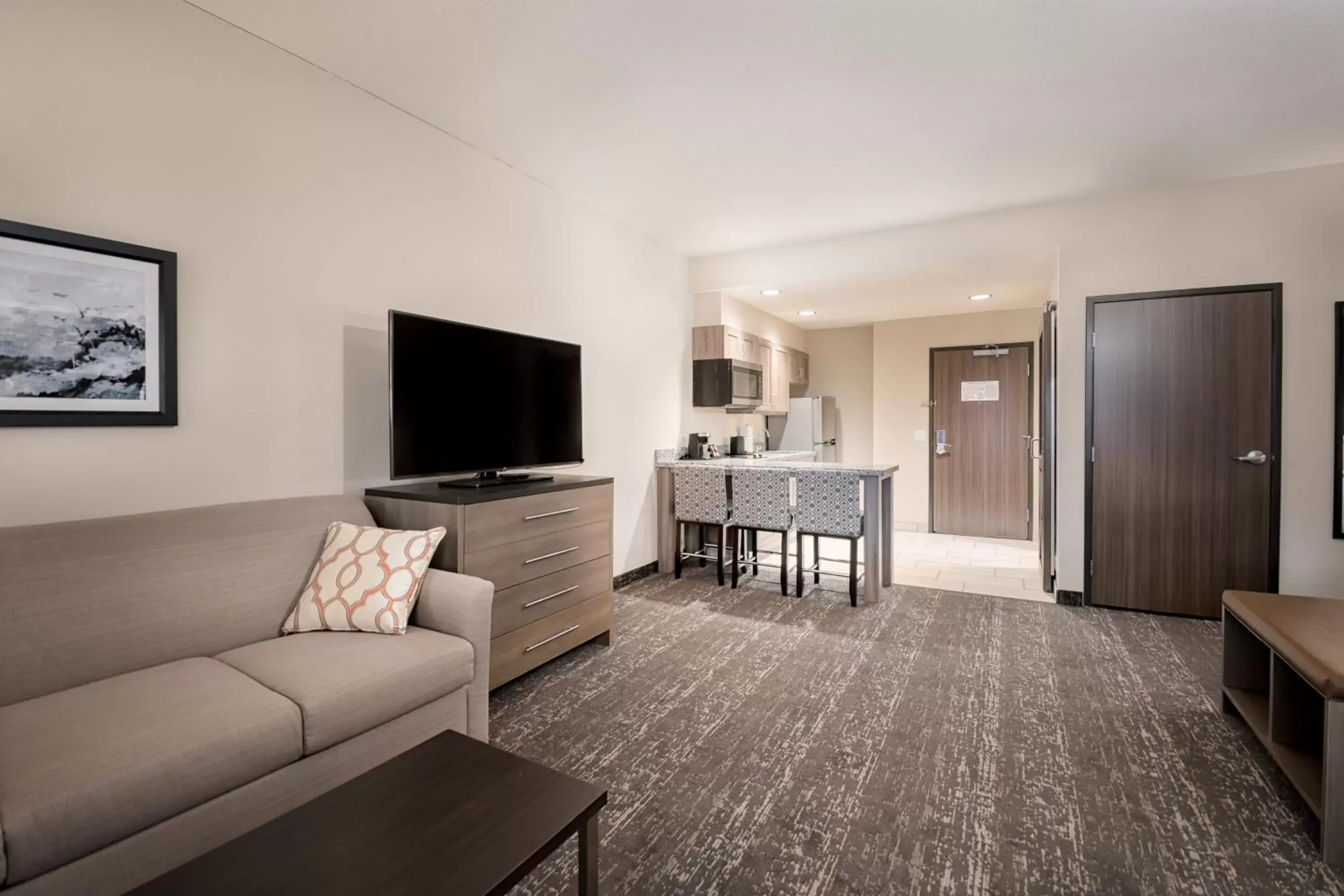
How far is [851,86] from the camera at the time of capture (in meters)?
2.68

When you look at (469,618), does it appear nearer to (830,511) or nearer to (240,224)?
(240,224)

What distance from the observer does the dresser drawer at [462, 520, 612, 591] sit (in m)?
2.52

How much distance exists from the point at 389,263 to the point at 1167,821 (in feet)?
11.7

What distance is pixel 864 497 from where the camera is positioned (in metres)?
4.16

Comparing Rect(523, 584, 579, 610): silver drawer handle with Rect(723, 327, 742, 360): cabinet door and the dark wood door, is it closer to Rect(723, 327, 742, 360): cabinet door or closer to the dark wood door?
Rect(723, 327, 742, 360): cabinet door

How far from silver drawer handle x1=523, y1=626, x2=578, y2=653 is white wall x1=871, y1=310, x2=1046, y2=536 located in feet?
15.6

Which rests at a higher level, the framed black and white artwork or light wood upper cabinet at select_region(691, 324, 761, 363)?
light wood upper cabinet at select_region(691, 324, 761, 363)

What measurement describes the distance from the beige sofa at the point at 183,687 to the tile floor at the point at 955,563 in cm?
323

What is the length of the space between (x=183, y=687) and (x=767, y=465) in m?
3.60

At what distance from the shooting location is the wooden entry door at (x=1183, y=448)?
11.9 feet

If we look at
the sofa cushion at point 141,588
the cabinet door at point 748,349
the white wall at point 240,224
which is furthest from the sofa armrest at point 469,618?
the cabinet door at point 748,349

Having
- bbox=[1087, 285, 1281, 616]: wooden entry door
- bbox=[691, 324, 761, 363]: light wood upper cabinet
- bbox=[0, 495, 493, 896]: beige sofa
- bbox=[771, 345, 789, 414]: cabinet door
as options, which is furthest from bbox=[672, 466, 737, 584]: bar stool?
bbox=[0, 495, 493, 896]: beige sofa

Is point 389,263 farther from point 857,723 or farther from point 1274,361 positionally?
point 1274,361

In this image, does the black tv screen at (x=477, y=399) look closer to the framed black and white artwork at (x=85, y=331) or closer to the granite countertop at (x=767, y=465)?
the framed black and white artwork at (x=85, y=331)
